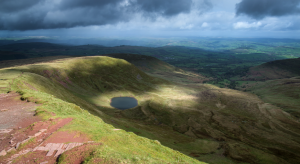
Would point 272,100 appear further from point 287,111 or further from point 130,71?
point 130,71

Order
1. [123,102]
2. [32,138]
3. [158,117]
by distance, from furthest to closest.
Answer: [123,102] < [158,117] < [32,138]

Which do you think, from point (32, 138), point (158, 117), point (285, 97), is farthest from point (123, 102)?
point (285, 97)

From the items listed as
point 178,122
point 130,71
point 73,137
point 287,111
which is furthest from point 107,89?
point 287,111

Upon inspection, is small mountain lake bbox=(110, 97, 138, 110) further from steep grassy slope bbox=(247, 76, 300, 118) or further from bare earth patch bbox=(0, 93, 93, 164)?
steep grassy slope bbox=(247, 76, 300, 118)

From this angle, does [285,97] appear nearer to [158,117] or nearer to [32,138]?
[158,117]

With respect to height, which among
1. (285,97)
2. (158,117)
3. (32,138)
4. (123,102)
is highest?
(32,138)

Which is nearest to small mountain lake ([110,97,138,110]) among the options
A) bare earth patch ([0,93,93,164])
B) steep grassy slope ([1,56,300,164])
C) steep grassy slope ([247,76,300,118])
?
steep grassy slope ([1,56,300,164])

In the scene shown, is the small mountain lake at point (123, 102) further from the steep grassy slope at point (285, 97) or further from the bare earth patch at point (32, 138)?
the steep grassy slope at point (285, 97)

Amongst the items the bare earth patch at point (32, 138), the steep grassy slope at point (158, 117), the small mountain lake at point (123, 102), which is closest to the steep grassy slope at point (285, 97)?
the steep grassy slope at point (158, 117)
